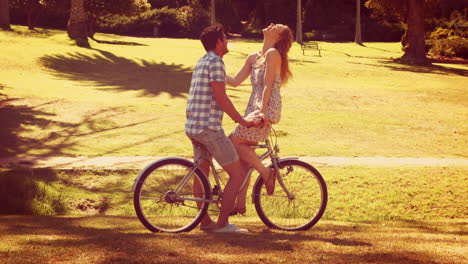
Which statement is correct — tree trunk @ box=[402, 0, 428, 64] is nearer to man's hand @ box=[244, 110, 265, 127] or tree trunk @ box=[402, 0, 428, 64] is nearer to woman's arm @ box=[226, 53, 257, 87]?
woman's arm @ box=[226, 53, 257, 87]

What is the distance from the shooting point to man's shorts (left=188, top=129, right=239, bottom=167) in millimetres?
5852

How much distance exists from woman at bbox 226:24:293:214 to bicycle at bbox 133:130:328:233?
109 millimetres

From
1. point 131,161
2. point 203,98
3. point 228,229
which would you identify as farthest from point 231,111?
point 131,161

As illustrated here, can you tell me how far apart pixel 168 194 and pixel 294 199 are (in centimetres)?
138

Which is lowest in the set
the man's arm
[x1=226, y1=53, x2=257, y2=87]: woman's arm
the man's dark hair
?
the man's arm

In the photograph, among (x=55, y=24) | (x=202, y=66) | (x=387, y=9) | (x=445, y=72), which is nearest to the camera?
(x=202, y=66)

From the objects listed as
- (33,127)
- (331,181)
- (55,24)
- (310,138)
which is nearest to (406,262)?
(331,181)

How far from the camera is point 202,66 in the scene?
5816 millimetres

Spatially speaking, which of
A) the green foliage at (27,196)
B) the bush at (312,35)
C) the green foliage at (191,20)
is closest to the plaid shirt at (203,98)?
the green foliage at (27,196)

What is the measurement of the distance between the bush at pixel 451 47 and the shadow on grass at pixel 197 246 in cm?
4269

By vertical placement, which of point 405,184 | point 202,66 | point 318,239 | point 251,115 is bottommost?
point 405,184

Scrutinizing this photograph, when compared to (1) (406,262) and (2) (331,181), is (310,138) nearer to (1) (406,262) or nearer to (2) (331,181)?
(2) (331,181)

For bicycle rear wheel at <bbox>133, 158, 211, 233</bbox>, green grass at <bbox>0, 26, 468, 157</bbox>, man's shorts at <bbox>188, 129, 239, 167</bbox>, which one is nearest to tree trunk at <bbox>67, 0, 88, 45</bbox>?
green grass at <bbox>0, 26, 468, 157</bbox>

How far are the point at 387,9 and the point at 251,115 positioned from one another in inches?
1620
